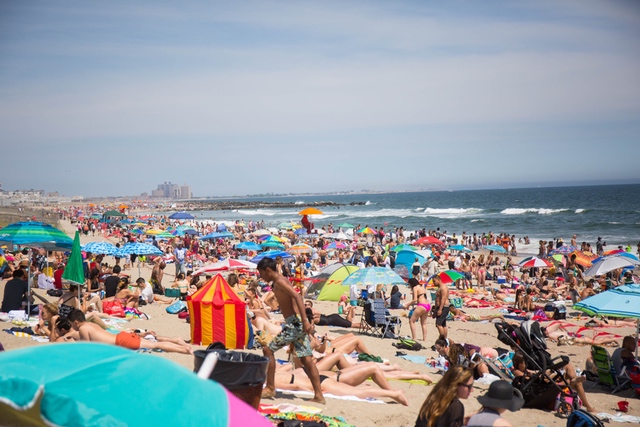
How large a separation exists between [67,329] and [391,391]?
4159 mm

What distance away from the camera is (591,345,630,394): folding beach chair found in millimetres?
7820

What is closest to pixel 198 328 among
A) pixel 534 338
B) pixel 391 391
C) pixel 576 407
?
pixel 391 391

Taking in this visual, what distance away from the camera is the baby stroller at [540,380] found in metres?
6.79

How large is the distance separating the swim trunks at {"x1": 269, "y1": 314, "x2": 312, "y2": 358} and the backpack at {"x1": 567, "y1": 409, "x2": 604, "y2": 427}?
8.83 feet

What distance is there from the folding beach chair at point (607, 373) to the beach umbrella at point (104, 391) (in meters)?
7.45

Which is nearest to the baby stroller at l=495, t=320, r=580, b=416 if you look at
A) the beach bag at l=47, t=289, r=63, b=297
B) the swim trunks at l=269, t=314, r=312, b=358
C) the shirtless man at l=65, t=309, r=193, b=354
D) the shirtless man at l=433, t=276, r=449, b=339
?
the shirtless man at l=433, t=276, r=449, b=339

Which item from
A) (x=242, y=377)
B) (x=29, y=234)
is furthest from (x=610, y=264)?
(x=29, y=234)

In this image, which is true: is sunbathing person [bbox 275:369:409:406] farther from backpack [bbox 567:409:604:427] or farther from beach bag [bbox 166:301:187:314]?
beach bag [bbox 166:301:187:314]

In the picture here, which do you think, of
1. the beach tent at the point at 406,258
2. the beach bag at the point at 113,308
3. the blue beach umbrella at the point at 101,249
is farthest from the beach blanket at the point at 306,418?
the beach tent at the point at 406,258

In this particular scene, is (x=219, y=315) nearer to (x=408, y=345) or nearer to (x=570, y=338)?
(x=408, y=345)

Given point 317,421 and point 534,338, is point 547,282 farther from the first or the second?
point 317,421

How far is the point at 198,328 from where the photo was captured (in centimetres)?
851

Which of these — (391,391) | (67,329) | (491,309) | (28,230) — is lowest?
(491,309)

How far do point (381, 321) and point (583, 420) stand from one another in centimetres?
565
